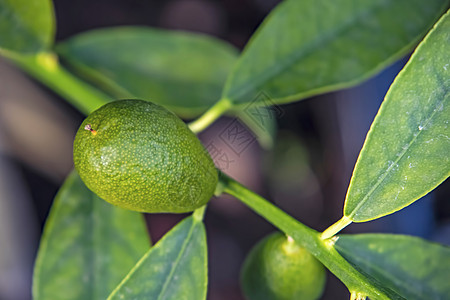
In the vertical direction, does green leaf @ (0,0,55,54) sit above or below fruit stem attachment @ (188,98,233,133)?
above

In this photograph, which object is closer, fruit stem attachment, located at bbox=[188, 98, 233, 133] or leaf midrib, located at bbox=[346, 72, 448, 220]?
leaf midrib, located at bbox=[346, 72, 448, 220]

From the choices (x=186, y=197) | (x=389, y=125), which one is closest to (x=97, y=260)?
(x=186, y=197)

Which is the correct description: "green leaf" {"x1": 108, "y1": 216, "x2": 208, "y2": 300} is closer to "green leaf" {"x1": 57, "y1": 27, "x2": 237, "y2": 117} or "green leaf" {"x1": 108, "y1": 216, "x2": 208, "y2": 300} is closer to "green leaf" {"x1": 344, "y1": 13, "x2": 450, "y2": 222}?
"green leaf" {"x1": 344, "y1": 13, "x2": 450, "y2": 222}

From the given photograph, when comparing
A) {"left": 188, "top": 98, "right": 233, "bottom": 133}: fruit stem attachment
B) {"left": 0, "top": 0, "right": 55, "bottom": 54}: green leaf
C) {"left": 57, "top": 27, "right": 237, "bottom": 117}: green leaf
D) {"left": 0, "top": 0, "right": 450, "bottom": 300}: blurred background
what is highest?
{"left": 0, "top": 0, "right": 55, "bottom": 54}: green leaf

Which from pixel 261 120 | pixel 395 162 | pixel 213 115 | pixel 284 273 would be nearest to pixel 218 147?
pixel 261 120

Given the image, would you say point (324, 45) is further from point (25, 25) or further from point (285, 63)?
point (25, 25)

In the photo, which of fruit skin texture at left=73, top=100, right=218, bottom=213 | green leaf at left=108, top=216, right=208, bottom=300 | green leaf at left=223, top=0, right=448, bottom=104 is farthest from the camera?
green leaf at left=223, top=0, right=448, bottom=104

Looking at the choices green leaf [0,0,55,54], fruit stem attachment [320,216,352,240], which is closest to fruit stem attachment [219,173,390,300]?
fruit stem attachment [320,216,352,240]
